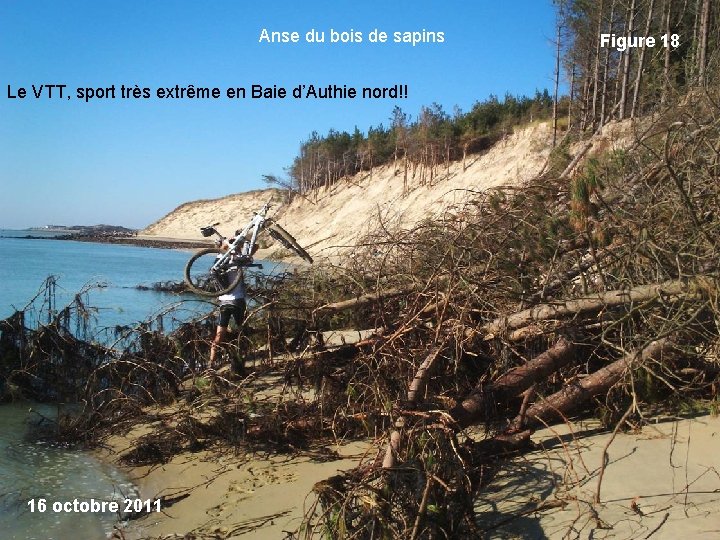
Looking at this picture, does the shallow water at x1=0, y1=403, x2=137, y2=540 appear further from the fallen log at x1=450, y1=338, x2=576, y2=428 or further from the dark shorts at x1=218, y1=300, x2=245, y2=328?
the fallen log at x1=450, y1=338, x2=576, y2=428

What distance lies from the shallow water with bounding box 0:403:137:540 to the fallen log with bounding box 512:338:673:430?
2.96 m

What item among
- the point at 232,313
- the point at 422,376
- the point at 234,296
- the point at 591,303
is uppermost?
the point at 591,303

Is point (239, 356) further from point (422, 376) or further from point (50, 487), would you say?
point (422, 376)

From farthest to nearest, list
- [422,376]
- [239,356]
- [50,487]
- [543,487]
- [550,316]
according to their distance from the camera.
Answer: [239,356], [50,487], [550,316], [422,376], [543,487]

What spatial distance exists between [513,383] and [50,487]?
3602mm

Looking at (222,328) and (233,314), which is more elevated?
(233,314)

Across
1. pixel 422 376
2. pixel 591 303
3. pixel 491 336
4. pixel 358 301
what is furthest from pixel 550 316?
pixel 358 301

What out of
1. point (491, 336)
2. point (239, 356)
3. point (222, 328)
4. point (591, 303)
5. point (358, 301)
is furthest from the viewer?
point (222, 328)

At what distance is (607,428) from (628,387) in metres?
0.36

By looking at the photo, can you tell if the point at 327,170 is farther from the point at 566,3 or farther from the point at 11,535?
the point at 11,535

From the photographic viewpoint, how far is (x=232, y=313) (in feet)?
24.0

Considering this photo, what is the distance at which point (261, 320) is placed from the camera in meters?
6.81

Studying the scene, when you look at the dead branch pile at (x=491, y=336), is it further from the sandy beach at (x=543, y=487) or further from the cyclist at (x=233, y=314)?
the cyclist at (x=233, y=314)

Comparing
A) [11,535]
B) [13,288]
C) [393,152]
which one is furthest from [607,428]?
[393,152]
